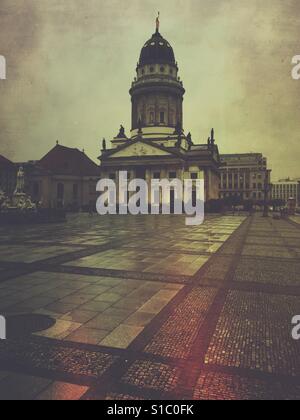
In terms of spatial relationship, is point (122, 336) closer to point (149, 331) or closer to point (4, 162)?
point (149, 331)

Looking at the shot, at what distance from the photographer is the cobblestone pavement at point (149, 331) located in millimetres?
4215

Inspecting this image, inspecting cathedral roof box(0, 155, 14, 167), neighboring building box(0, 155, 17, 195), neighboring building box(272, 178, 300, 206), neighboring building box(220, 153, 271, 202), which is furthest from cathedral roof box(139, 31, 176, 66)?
neighboring building box(272, 178, 300, 206)

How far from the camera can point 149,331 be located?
5.99 meters

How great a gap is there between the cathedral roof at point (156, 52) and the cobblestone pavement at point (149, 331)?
75.2 m

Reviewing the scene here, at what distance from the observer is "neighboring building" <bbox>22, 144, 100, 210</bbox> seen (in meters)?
73.2

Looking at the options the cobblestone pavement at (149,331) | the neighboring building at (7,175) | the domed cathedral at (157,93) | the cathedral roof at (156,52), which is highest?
the cathedral roof at (156,52)

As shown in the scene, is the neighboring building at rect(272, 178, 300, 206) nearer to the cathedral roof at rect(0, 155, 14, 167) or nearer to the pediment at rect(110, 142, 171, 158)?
the pediment at rect(110, 142, 171, 158)

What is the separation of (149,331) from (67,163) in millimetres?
78497

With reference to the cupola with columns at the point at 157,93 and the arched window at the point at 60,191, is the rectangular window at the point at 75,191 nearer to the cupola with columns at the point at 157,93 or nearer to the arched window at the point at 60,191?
the arched window at the point at 60,191

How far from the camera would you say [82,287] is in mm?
8875

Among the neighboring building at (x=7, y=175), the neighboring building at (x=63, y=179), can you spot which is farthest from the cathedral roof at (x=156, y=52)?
the neighboring building at (x=7, y=175)
